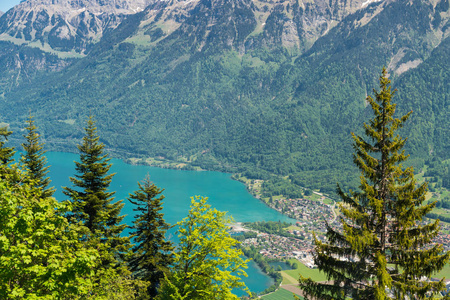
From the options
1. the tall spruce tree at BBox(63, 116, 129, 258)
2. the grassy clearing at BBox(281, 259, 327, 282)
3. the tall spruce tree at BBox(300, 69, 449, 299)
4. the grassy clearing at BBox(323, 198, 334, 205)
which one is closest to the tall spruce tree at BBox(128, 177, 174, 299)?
the tall spruce tree at BBox(63, 116, 129, 258)

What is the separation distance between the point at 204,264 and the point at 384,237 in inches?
293

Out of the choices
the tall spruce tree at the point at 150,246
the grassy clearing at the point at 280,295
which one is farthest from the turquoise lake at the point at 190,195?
the tall spruce tree at the point at 150,246

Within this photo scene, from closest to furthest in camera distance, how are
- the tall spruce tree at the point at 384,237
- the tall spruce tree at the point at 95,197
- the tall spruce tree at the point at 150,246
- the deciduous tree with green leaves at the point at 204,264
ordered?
1. the tall spruce tree at the point at 384,237
2. the deciduous tree with green leaves at the point at 204,264
3. the tall spruce tree at the point at 95,197
4. the tall spruce tree at the point at 150,246

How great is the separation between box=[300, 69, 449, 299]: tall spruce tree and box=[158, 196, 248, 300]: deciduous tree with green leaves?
4.03m

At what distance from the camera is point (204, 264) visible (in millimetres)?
16500

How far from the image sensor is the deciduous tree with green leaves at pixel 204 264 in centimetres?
1636

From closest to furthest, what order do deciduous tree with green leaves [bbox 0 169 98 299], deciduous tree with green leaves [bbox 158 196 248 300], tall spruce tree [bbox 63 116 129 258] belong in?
deciduous tree with green leaves [bbox 0 169 98 299] → deciduous tree with green leaves [bbox 158 196 248 300] → tall spruce tree [bbox 63 116 129 258]

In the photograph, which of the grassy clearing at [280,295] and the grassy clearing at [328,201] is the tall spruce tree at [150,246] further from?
the grassy clearing at [328,201]

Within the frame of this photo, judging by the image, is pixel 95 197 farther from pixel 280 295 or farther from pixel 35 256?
pixel 280 295

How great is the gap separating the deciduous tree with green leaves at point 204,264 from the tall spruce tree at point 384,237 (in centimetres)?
403

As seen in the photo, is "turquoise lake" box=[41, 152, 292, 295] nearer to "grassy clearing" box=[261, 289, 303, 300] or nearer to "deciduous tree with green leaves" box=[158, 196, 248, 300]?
"grassy clearing" box=[261, 289, 303, 300]

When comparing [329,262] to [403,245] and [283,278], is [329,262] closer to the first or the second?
[403,245]

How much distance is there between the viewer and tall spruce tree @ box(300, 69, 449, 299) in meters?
12.2

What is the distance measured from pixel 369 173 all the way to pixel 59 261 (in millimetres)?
10235
